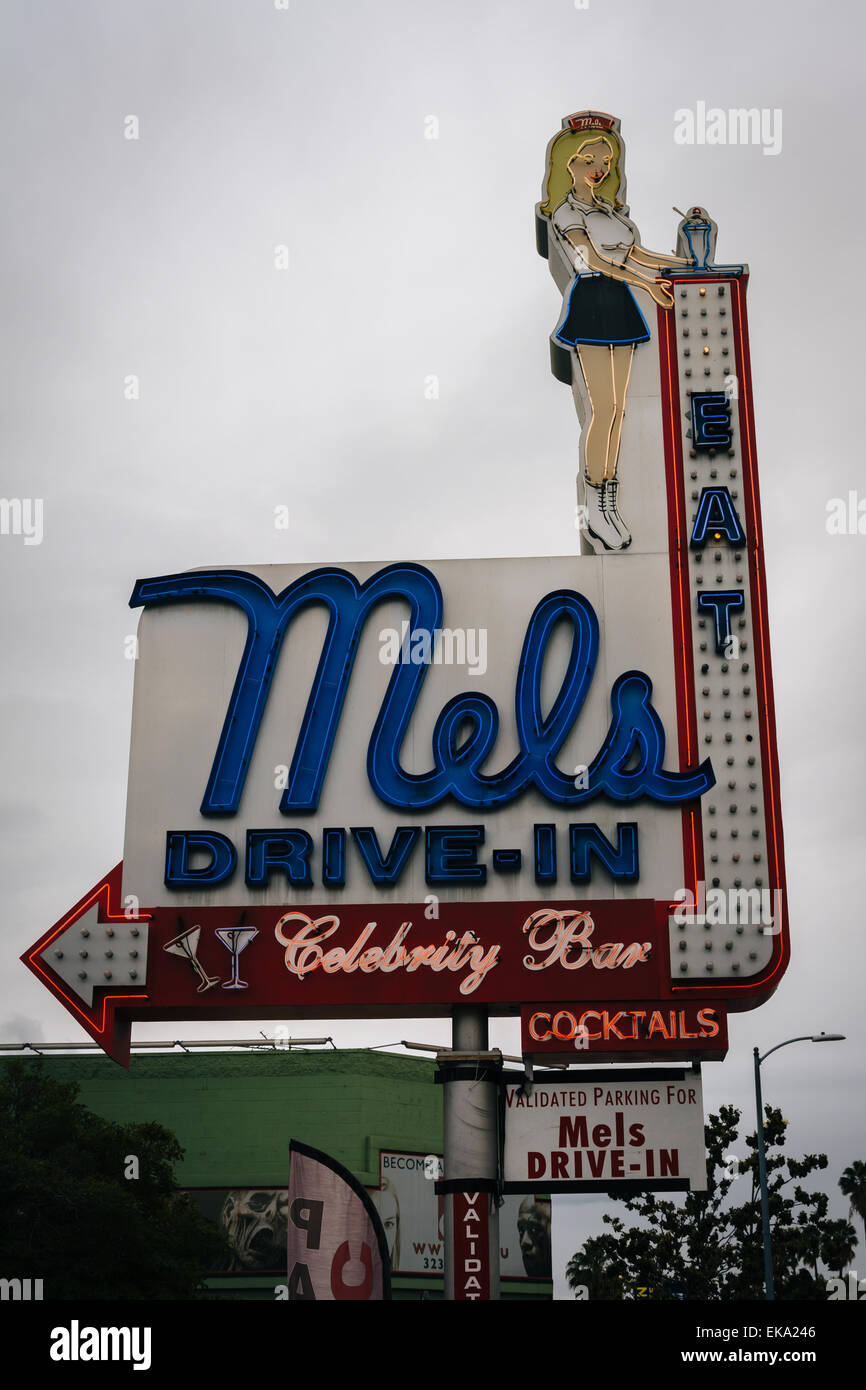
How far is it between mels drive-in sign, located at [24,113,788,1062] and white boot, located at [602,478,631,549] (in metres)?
0.03

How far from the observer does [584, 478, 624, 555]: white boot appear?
70.0 feet

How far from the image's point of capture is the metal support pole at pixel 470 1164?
17.8 m

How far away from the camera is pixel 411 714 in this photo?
20719 millimetres

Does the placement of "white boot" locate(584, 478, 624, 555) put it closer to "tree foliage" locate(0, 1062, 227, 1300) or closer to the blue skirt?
the blue skirt

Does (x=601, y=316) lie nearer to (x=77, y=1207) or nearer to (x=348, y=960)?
(x=348, y=960)

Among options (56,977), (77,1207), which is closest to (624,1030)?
(56,977)

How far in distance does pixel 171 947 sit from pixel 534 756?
5.41 m

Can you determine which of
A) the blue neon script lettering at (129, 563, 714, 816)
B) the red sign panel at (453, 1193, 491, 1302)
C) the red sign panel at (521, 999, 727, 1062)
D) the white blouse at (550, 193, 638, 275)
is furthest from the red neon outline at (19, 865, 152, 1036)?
the white blouse at (550, 193, 638, 275)

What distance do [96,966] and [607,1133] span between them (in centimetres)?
684

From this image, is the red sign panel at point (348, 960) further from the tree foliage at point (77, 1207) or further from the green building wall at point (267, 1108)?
the green building wall at point (267, 1108)

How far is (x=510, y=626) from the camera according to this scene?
21.0 meters

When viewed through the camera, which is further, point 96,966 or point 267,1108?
point 267,1108

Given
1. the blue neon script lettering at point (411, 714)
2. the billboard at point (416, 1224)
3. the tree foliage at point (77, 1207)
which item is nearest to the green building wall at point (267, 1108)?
the billboard at point (416, 1224)
